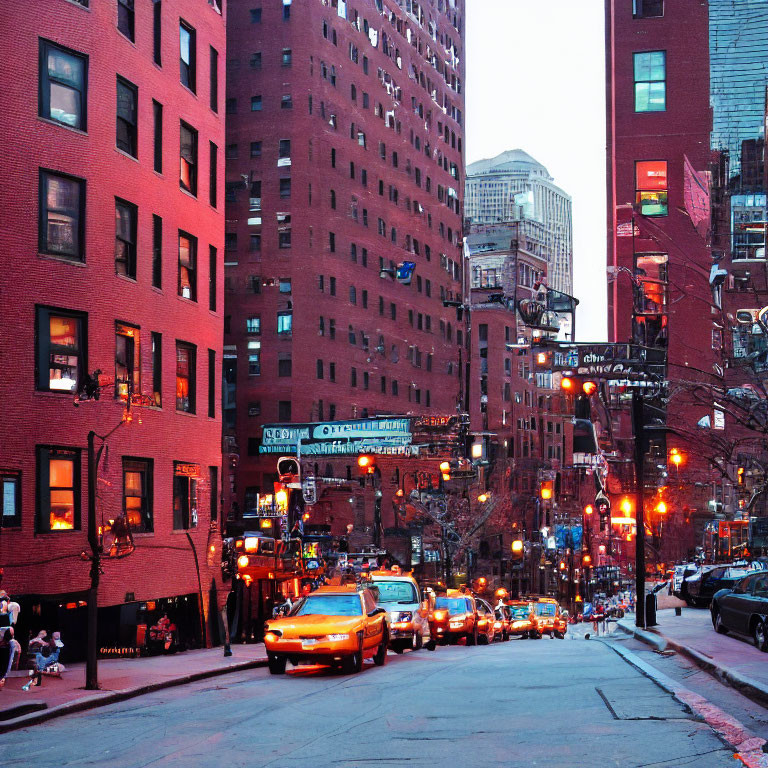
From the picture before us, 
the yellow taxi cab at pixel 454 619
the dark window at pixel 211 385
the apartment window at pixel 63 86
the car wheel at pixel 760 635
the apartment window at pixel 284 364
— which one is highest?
the apartment window at pixel 63 86

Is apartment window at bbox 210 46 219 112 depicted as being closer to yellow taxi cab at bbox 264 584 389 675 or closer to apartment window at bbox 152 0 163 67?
apartment window at bbox 152 0 163 67

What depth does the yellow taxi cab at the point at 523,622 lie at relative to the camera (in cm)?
4850

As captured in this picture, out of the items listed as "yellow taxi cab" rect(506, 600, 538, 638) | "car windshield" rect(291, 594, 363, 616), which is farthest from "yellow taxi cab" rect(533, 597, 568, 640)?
"car windshield" rect(291, 594, 363, 616)

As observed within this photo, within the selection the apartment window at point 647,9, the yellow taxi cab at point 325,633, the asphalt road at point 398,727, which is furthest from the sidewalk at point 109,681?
the apartment window at point 647,9

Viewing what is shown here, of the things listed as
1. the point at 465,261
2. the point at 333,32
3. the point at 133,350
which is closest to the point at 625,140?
the point at 333,32

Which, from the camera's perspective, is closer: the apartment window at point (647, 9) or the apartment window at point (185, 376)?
the apartment window at point (185, 376)

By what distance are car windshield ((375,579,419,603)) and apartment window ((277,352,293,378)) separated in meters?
66.4

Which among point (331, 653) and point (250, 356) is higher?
point (250, 356)

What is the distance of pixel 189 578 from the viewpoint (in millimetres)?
36094

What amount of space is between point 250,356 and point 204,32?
2376 inches

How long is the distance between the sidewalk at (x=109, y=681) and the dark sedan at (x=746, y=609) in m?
11.2

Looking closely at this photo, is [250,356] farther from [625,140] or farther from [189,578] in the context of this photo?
[189,578]

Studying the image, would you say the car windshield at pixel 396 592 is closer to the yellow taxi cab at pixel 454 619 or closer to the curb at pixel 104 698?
the yellow taxi cab at pixel 454 619

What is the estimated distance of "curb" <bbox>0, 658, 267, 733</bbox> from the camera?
54.4ft
